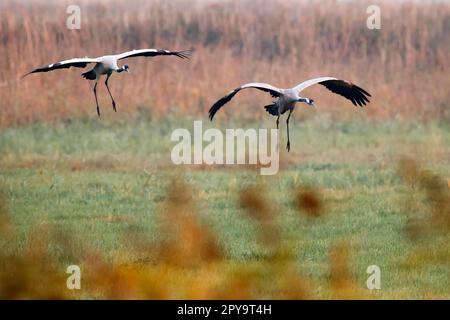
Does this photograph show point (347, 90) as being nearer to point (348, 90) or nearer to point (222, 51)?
point (348, 90)

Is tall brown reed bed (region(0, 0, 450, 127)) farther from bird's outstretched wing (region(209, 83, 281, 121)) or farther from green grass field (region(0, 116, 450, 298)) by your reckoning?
bird's outstretched wing (region(209, 83, 281, 121))

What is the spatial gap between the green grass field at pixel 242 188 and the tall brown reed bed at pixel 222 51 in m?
0.72

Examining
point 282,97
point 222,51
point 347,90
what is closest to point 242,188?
point 347,90

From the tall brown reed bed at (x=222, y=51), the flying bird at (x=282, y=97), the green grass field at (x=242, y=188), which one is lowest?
the green grass field at (x=242, y=188)

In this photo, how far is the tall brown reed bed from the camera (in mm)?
18688

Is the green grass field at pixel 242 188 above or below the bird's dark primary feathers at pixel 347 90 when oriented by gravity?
below

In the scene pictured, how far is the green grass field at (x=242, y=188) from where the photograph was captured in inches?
433

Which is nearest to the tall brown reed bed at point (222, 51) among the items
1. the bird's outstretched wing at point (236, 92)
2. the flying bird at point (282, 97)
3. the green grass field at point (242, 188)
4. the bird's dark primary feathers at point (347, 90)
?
the green grass field at point (242, 188)

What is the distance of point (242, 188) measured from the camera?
46.6 ft

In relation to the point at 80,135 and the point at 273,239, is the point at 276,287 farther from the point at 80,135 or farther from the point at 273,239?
the point at 80,135

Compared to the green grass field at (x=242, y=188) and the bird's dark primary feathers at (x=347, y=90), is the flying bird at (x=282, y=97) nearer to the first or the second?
the bird's dark primary feathers at (x=347, y=90)

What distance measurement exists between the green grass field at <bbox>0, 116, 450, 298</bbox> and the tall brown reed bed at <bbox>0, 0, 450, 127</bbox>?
0.72 m
